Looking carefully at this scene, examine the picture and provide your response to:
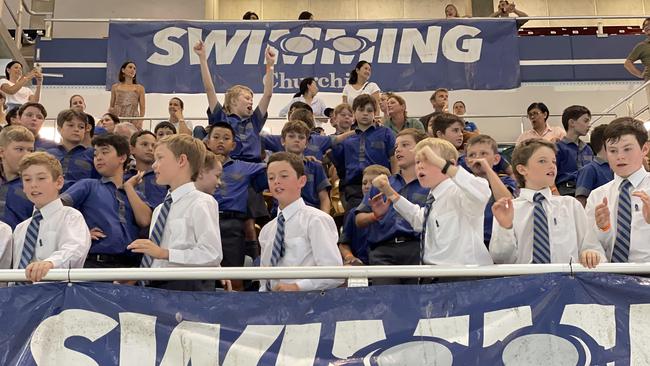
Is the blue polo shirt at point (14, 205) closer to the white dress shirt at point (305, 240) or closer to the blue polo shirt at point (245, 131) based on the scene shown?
the white dress shirt at point (305, 240)

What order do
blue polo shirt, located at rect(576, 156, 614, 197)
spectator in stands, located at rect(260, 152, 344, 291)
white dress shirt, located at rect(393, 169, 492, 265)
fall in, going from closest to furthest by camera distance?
white dress shirt, located at rect(393, 169, 492, 265) < spectator in stands, located at rect(260, 152, 344, 291) < blue polo shirt, located at rect(576, 156, 614, 197)

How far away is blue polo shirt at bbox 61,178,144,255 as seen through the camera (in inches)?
195

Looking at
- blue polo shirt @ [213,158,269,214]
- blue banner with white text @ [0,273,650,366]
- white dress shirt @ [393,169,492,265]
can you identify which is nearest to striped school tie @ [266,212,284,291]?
blue banner with white text @ [0,273,650,366]

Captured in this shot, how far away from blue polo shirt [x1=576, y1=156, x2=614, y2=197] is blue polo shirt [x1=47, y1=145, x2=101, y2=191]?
3702mm

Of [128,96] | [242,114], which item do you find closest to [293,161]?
[242,114]

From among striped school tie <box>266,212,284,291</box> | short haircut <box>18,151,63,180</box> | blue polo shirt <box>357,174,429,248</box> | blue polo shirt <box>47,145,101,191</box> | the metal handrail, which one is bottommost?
the metal handrail

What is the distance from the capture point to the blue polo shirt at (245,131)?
7.07m

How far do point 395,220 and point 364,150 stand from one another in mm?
2082

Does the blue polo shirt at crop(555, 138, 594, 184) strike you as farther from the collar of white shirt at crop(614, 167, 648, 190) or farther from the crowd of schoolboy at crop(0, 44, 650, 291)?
the collar of white shirt at crop(614, 167, 648, 190)

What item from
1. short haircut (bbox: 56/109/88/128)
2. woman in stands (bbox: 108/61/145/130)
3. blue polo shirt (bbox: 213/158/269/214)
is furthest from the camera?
woman in stands (bbox: 108/61/145/130)

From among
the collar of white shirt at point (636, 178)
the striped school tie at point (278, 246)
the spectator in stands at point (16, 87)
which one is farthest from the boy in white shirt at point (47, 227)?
the spectator in stands at point (16, 87)

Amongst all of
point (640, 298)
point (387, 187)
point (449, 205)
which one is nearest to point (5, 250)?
point (387, 187)

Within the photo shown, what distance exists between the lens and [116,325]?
3.76 meters

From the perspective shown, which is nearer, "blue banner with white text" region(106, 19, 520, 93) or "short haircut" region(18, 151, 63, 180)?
"short haircut" region(18, 151, 63, 180)
